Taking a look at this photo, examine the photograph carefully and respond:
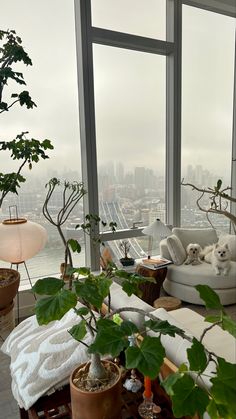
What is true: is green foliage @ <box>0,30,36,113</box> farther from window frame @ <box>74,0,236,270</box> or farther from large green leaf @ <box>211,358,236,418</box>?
large green leaf @ <box>211,358,236,418</box>

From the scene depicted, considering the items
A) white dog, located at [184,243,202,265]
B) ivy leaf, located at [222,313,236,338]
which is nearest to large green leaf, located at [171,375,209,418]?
ivy leaf, located at [222,313,236,338]

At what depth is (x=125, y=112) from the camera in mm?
3748

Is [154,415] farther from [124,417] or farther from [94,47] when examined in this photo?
[94,47]

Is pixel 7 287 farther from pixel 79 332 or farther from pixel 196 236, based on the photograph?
pixel 196 236

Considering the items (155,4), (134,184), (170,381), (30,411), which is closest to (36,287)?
(170,381)

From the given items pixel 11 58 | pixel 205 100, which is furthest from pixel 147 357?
pixel 205 100

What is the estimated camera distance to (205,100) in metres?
4.30

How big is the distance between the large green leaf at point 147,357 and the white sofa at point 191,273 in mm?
2662

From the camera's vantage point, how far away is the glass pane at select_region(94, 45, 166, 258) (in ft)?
11.8

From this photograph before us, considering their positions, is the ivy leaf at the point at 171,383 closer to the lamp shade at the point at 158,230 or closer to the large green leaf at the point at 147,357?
the large green leaf at the point at 147,357

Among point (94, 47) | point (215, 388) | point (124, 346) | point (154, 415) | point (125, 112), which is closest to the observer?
point (215, 388)

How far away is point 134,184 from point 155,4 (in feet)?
7.77

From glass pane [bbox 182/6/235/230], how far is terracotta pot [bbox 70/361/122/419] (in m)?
3.53

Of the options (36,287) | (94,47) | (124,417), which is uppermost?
(94,47)
